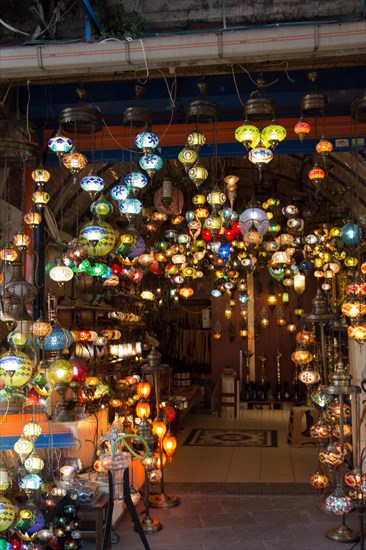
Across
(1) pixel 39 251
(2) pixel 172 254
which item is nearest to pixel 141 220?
(2) pixel 172 254

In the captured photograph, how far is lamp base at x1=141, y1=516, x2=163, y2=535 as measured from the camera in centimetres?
589

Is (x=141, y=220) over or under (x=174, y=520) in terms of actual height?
over

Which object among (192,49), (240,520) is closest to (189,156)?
(192,49)

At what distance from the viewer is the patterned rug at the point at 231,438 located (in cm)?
1023

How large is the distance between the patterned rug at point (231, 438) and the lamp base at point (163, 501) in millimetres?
3409

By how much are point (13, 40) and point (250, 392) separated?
10631 mm

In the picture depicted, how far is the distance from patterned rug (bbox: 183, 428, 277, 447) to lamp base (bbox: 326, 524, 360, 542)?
4376mm

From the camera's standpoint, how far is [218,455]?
9336mm

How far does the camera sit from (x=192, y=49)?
3.56m

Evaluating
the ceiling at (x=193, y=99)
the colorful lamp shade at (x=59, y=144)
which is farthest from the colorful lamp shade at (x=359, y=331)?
the colorful lamp shade at (x=59, y=144)

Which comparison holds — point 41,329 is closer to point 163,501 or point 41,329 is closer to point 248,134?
point 248,134

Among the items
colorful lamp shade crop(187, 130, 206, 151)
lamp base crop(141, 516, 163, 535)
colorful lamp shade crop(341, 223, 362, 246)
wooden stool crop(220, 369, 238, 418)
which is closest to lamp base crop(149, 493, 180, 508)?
lamp base crop(141, 516, 163, 535)

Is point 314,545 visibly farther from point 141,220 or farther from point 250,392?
point 250,392

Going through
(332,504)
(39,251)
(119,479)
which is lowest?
(332,504)
